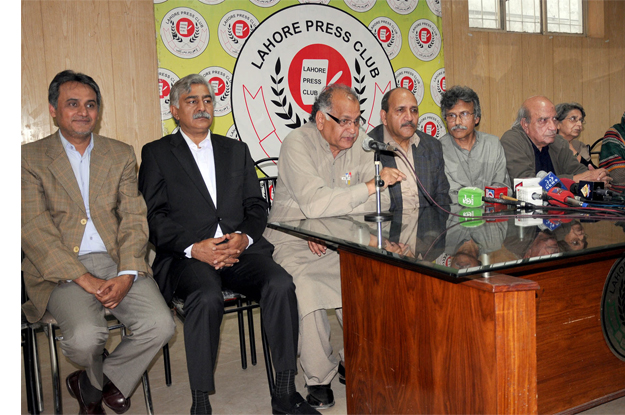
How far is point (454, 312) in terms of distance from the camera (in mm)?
1471

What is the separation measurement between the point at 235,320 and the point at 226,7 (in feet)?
7.57

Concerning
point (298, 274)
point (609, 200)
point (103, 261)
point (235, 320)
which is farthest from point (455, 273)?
point (235, 320)


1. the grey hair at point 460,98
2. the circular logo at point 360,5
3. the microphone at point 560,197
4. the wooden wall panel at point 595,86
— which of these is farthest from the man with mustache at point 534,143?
the wooden wall panel at point 595,86

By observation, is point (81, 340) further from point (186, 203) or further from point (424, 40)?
point (424, 40)

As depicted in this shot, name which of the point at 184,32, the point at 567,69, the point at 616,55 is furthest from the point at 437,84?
the point at 616,55

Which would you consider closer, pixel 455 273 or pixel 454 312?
pixel 455 273

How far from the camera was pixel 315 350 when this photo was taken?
7.25ft

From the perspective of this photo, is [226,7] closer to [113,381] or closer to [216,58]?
[216,58]

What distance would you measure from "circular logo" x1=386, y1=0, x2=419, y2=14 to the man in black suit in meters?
2.55

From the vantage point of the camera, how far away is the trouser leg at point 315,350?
221cm

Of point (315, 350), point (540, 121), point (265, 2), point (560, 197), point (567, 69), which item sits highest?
point (265, 2)

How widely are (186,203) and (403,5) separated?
3124 millimetres

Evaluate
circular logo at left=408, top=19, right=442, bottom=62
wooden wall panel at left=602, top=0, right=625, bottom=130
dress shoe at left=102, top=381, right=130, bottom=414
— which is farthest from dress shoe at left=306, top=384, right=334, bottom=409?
wooden wall panel at left=602, top=0, right=625, bottom=130

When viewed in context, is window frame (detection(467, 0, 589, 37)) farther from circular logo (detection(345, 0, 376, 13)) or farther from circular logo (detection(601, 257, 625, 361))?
circular logo (detection(601, 257, 625, 361))
